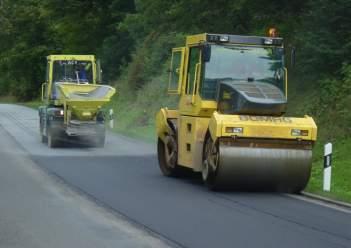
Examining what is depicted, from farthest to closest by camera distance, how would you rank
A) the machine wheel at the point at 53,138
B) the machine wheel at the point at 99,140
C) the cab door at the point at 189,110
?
the machine wheel at the point at 99,140 < the machine wheel at the point at 53,138 < the cab door at the point at 189,110

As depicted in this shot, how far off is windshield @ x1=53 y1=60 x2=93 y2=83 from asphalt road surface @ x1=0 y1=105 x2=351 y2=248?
8.69 meters

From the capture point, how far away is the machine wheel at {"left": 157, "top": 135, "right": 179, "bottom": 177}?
16102mm

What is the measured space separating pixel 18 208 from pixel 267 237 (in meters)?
4.28

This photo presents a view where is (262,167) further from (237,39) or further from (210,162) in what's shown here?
(237,39)

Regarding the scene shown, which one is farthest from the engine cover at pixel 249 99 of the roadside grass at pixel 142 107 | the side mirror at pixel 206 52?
the roadside grass at pixel 142 107

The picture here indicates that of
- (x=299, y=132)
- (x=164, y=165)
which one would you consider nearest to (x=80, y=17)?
(x=164, y=165)

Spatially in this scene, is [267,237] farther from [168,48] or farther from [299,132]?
[168,48]

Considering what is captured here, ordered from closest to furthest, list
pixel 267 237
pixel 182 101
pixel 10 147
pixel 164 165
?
1. pixel 267 237
2. pixel 182 101
3. pixel 164 165
4. pixel 10 147

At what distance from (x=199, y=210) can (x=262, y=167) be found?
2151 millimetres

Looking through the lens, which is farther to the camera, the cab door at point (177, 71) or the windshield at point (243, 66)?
the cab door at point (177, 71)

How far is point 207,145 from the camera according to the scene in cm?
1423

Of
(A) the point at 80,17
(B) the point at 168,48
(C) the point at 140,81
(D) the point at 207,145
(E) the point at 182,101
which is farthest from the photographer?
(A) the point at 80,17

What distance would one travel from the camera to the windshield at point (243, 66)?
582 inches

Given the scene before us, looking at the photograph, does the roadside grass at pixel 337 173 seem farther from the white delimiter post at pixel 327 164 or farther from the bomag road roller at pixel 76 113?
the bomag road roller at pixel 76 113
